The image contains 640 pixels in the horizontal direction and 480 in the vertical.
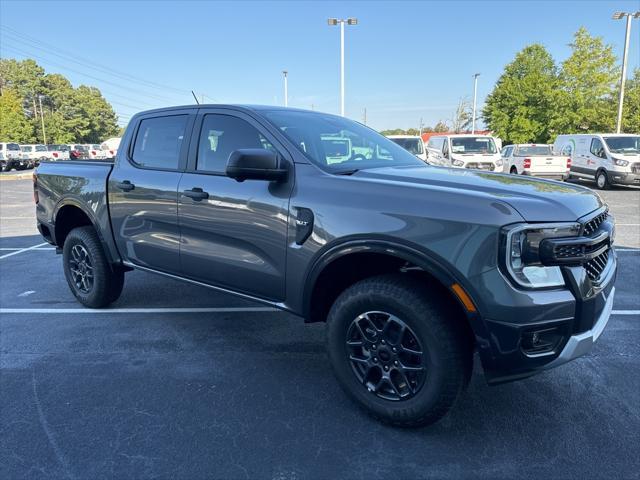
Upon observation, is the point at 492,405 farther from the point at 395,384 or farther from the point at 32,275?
the point at 32,275

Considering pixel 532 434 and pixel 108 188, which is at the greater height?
pixel 108 188

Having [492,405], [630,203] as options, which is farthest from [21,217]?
[630,203]

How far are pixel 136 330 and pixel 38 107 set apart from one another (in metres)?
83.0

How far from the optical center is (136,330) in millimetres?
4426

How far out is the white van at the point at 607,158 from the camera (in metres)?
16.9

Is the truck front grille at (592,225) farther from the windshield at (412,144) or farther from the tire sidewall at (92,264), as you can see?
the windshield at (412,144)

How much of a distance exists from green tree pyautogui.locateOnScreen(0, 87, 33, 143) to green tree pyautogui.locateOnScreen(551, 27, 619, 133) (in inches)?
2252

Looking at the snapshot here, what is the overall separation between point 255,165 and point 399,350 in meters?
1.34

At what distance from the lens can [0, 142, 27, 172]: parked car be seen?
33125mm

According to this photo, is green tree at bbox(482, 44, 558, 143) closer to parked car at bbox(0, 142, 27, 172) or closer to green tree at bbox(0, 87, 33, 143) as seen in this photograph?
parked car at bbox(0, 142, 27, 172)

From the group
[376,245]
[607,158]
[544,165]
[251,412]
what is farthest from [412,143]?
[251,412]

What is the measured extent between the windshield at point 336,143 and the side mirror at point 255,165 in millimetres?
251

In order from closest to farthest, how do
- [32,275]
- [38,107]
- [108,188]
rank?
[108,188] < [32,275] < [38,107]

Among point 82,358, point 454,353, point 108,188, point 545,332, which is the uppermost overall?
point 108,188
